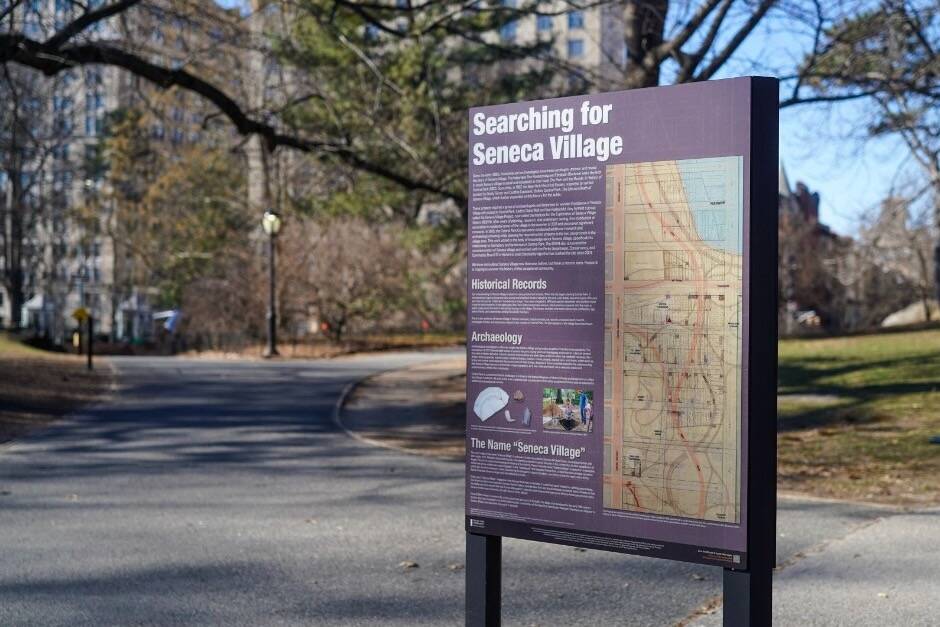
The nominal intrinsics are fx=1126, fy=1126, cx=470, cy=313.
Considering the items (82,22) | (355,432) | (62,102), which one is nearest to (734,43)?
(355,432)

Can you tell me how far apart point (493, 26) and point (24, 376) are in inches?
651

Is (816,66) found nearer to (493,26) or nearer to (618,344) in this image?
(618,344)

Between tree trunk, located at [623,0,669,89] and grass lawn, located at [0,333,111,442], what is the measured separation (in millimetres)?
9342

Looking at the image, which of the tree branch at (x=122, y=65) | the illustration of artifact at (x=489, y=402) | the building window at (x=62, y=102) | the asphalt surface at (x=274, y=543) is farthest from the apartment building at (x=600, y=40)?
the illustration of artifact at (x=489, y=402)

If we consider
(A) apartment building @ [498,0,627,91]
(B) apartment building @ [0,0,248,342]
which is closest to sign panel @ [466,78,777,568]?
(A) apartment building @ [498,0,627,91]

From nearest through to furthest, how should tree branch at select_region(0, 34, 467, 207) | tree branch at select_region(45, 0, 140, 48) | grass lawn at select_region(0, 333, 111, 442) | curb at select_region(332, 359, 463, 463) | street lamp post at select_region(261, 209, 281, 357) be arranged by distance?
1. curb at select_region(332, 359, 463, 463)
2. tree branch at select_region(45, 0, 140, 48)
3. tree branch at select_region(0, 34, 467, 207)
4. grass lawn at select_region(0, 333, 111, 442)
5. street lamp post at select_region(261, 209, 281, 357)

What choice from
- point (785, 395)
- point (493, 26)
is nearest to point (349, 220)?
point (493, 26)

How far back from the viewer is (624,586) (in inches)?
264

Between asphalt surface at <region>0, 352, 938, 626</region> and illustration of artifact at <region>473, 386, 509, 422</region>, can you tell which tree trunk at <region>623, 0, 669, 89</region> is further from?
illustration of artifact at <region>473, 386, 509, 422</region>

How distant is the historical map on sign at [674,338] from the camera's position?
424 cm

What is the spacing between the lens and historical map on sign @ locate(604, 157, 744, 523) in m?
4.24

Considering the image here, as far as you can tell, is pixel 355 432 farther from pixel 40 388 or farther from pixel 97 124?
pixel 97 124

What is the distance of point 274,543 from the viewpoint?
26.1 feet

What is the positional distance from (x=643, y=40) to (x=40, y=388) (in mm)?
11127
